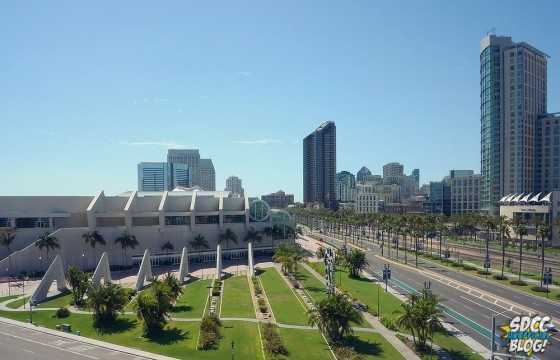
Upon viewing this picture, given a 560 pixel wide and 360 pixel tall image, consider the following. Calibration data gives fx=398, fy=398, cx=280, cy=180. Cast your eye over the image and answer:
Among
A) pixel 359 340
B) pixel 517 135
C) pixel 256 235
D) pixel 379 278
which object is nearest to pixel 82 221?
pixel 256 235

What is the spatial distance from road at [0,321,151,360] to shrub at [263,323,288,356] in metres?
15.2

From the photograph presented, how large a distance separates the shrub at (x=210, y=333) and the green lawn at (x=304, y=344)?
8499 mm

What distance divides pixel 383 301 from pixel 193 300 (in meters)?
33.2

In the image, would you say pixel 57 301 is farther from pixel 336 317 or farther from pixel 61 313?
pixel 336 317

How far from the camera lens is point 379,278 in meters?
89.0

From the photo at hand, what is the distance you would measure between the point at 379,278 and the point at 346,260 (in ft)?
26.8

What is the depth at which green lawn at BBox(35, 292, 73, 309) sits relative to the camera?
68.9m

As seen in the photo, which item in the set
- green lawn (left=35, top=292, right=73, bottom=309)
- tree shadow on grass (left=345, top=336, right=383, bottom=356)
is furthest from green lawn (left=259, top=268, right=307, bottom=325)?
green lawn (left=35, top=292, right=73, bottom=309)

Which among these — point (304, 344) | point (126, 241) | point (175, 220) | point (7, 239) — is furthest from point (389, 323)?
point (7, 239)

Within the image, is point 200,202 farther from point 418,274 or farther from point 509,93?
point 509,93

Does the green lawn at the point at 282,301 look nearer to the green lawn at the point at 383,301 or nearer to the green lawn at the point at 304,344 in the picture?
the green lawn at the point at 304,344

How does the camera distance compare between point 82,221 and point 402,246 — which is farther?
point 402,246

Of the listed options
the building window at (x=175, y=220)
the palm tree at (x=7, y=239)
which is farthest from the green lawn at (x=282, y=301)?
the palm tree at (x=7, y=239)

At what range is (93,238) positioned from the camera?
98312 millimetres
